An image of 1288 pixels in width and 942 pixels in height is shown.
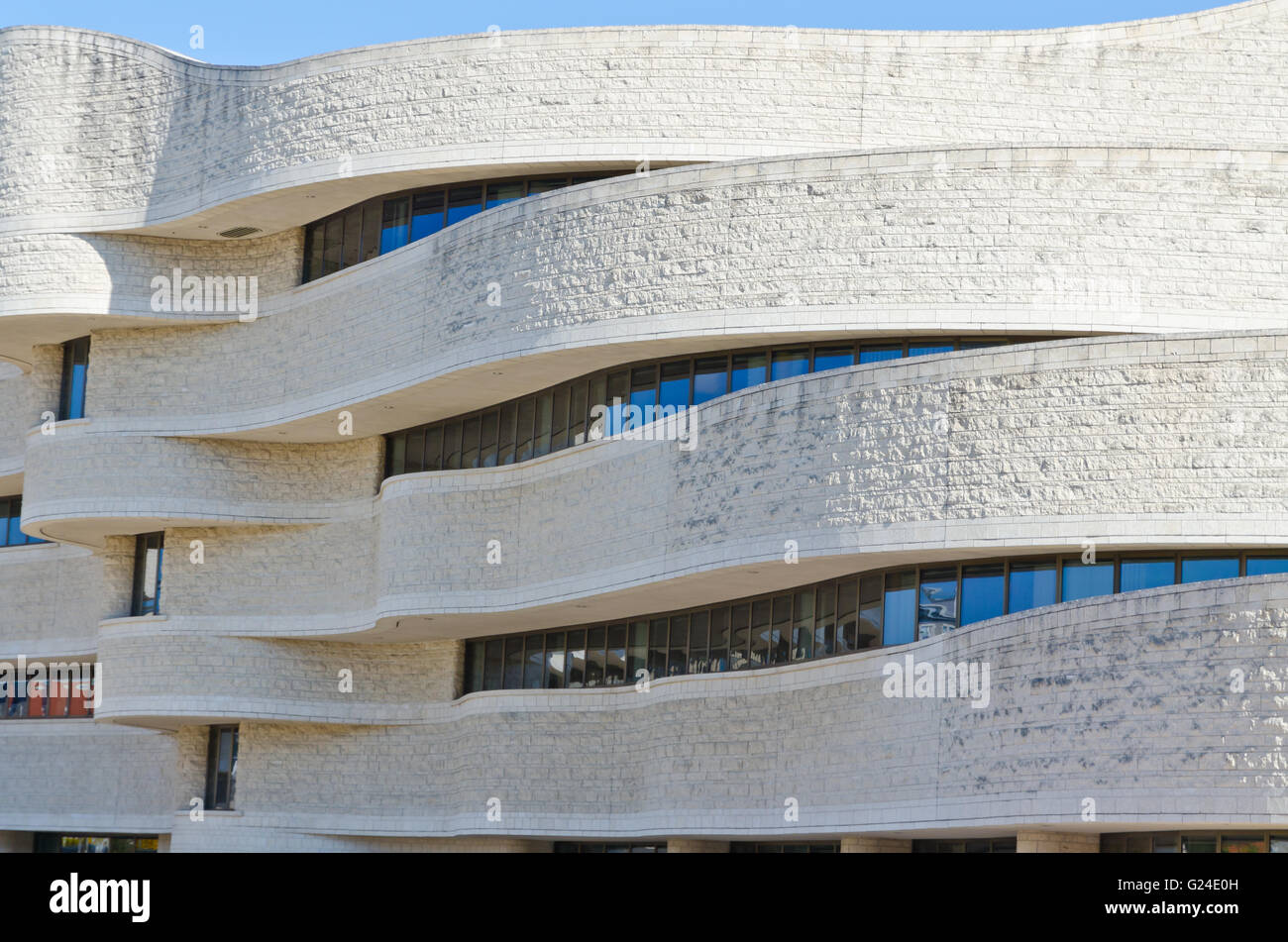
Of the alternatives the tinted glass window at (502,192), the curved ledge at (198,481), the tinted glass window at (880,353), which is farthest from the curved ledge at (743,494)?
the tinted glass window at (502,192)

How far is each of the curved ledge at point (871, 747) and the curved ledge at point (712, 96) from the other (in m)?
9.68

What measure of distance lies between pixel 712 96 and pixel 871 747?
12.2 meters

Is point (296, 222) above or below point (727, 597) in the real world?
above

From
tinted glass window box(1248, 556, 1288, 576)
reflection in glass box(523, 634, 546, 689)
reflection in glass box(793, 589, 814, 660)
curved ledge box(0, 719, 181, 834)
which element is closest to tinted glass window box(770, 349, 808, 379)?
reflection in glass box(793, 589, 814, 660)

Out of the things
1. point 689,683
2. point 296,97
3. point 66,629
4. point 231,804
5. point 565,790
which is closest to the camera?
point 689,683

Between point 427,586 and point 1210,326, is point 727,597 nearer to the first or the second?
point 427,586

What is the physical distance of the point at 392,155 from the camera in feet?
103

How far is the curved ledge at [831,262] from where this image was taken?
25.2 m

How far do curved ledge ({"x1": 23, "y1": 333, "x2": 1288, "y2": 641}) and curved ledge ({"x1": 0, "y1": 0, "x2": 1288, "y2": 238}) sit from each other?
5.75 meters

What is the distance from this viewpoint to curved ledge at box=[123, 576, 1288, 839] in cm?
1939

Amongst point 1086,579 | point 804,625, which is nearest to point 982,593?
point 1086,579

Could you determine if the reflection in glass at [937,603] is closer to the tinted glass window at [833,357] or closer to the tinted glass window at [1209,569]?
the tinted glass window at [1209,569]
